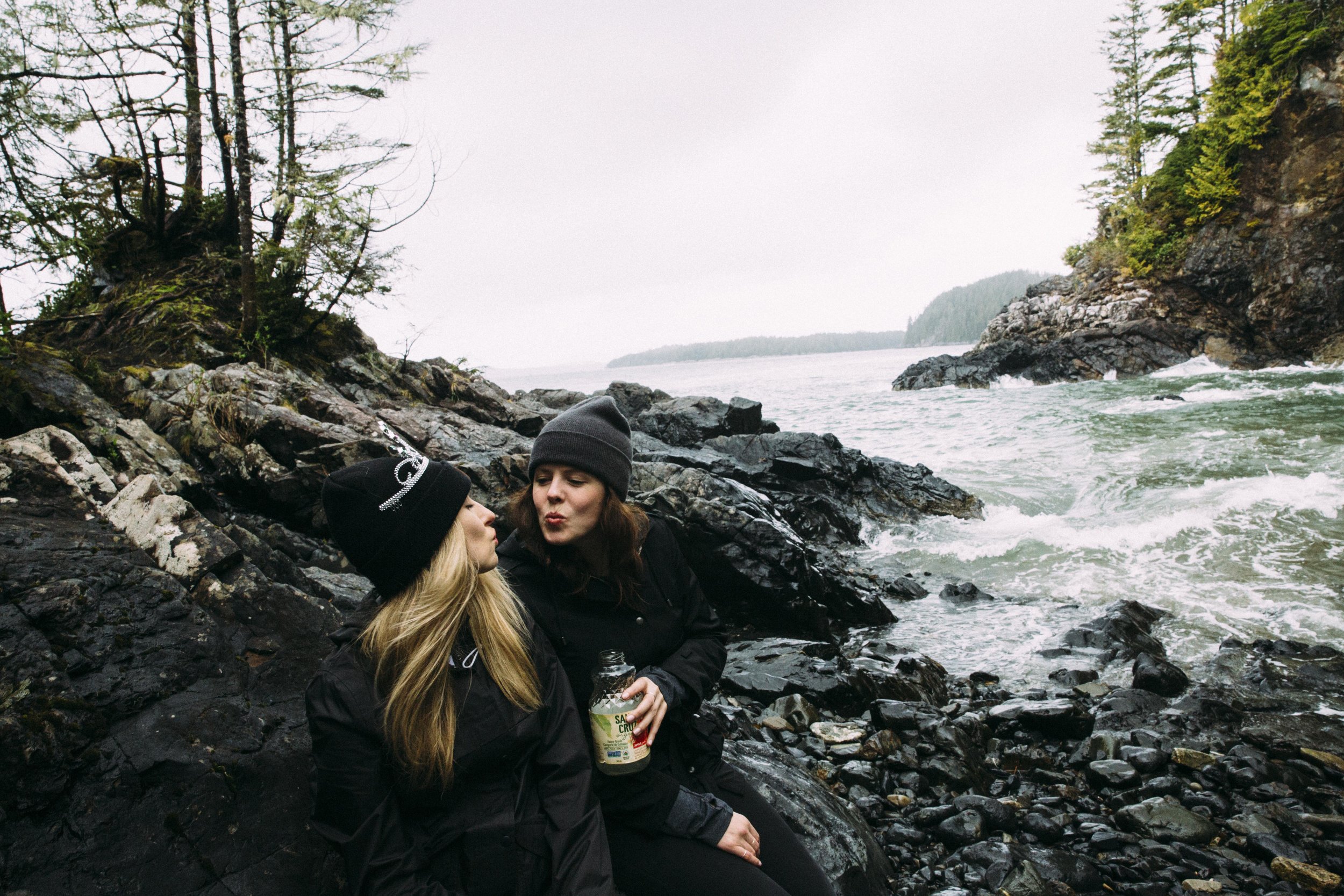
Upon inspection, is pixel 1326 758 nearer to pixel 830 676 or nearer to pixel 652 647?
pixel 830 676

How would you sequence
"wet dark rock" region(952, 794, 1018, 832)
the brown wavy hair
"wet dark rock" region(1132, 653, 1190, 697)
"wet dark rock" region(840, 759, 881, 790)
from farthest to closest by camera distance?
"wet dark rock" region(1132, 653, 1190, 697)
"wet dark rock" region(840, 759, 881, 790)
"wet dark rock" region(952, 794, 1018, 832)
the brown wavy hair

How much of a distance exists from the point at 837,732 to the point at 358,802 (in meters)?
4.76

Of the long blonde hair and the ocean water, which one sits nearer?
the long blonde hair

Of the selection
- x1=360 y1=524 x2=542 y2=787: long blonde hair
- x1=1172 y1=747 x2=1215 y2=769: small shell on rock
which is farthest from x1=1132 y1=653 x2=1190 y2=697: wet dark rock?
x1=360 y1=524 x2=542 y2=787: long blonde hair

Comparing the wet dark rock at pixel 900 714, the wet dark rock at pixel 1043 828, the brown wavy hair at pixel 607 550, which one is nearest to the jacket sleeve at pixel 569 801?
the brown wavy hair at pixel 607 550

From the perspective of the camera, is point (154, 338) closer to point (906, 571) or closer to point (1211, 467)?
point (906, 571)

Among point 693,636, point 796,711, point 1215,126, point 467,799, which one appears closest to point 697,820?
point 693,636

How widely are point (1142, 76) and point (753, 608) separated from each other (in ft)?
205

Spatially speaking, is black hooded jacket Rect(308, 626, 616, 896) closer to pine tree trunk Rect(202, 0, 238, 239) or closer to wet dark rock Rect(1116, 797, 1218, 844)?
wet dark rock Rect(1116, 797, 1218, 844)

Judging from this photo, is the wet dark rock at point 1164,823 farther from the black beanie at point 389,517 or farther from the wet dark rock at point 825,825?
the black beanie at point 389,517

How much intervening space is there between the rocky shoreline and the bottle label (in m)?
1.30

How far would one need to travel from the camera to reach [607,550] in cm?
292

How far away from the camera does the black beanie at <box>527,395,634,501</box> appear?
2.88 meters

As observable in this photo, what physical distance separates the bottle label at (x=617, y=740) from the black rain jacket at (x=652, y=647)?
0.49ft
